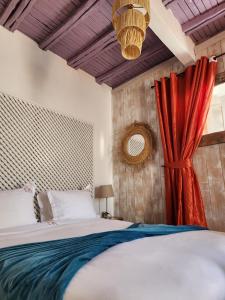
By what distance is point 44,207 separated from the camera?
2.59 meters

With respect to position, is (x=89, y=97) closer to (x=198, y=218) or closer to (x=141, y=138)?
(x=141, y=138)

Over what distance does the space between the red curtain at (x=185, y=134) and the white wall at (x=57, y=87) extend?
113 centimetres

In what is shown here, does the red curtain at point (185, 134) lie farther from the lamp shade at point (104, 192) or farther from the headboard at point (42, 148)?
the headboard at point (42, 148)

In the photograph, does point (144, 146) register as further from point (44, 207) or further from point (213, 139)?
point (44, 207)

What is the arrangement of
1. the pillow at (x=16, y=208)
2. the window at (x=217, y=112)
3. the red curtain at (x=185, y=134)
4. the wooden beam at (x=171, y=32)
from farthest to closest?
1. the window at (x=217, y=112)
2. the red curtain at (x=185, y=134)
3. the wooden beam at (x=171, y=32)
4. the pillow at (x=16, y=208)

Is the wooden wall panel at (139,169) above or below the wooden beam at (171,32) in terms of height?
below

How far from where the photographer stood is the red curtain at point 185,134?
2.69 m

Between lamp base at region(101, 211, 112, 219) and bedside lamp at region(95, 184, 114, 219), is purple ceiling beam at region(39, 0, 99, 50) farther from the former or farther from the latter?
lamp base at region(101, 211, 112, 219)

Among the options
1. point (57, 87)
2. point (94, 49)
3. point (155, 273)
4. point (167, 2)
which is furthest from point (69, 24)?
point (155, 273)

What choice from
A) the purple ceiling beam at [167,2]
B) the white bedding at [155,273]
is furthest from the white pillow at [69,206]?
the purple ceiling beam at [167,2]

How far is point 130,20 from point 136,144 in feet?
6.81

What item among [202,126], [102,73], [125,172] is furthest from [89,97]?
[202,126]

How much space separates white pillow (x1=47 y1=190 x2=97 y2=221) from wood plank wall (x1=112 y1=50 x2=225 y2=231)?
→ 0.90 m

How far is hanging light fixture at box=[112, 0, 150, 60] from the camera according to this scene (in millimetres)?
1677
